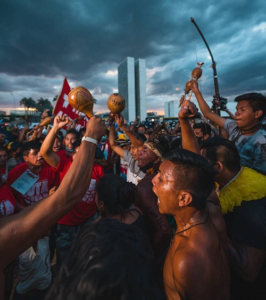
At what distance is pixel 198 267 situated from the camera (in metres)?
1.25

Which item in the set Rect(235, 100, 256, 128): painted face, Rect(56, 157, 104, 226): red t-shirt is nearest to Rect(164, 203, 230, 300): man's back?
Rect(235, 100, 256, 128): painted face

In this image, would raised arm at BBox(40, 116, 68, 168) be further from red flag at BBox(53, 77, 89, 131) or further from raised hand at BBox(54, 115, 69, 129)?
red flag at BBox(53, 77, 89, 131)

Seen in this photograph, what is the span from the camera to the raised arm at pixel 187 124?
7.84ft

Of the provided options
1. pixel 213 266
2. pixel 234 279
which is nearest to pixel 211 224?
pixel 213 266

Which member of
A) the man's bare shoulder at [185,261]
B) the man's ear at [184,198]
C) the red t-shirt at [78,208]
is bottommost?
the red t-shirt at [78,208]

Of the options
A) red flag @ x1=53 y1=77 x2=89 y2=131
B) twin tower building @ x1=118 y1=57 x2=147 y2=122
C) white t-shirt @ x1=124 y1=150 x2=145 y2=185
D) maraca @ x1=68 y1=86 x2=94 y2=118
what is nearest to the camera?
maraca @ x1=68 y1=86 x2=94 y2=118

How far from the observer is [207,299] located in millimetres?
1255

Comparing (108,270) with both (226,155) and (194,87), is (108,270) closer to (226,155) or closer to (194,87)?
(226,155)

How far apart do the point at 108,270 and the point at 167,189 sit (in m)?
1.06

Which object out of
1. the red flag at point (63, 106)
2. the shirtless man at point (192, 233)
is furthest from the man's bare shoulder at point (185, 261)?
the red flag at point (63, 106)

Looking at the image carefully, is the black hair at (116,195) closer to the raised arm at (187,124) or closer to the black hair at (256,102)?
the raised arm at (187,124)

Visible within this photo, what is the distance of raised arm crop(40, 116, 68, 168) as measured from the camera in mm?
2334

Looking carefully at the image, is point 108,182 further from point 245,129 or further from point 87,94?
point 245,129

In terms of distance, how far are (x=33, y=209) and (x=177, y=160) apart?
111cm
